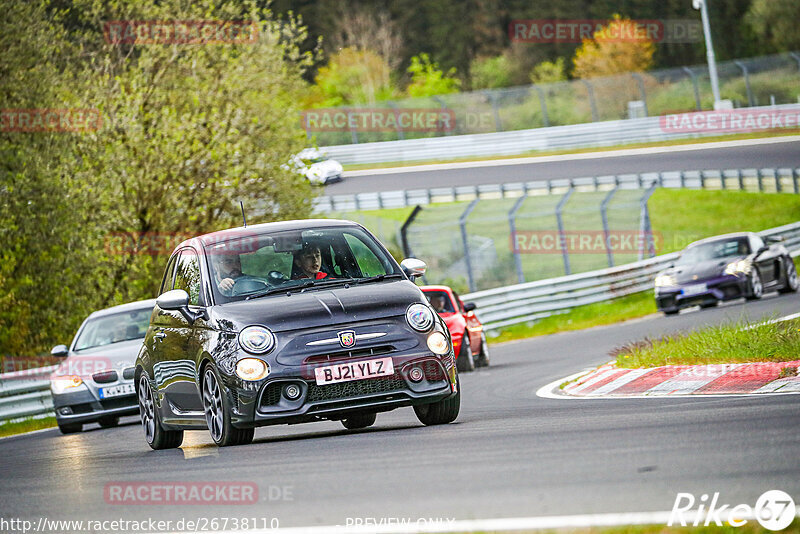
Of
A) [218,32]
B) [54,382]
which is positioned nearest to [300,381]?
[54,382]

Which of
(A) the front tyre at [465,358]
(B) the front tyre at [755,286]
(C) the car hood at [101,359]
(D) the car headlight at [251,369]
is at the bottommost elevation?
(B) the front tyre at [755,286]

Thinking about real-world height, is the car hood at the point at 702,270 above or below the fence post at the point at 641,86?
below

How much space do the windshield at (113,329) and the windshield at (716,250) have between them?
11.3 m

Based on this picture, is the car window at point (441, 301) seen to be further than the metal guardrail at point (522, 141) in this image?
No

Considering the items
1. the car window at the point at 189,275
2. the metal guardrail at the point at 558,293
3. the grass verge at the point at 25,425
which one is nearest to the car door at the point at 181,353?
the car window at the point at 189,275

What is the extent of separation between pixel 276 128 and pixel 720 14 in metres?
68.0

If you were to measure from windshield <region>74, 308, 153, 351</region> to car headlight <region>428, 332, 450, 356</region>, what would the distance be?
27.2ft

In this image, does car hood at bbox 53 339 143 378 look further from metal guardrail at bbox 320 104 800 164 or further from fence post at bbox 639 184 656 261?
metal guardrail at bbox 320 104 800 164

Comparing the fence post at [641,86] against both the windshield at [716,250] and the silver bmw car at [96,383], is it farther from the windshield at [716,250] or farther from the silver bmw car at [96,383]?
the silver bmw car at [96,383]

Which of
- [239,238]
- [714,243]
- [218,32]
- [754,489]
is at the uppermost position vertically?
[218,32]

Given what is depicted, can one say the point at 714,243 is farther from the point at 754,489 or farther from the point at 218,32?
the point at 754,489

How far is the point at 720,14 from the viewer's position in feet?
302

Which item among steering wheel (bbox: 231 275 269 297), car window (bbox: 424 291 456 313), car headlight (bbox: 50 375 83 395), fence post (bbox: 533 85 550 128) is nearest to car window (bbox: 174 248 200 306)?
steering wheel (bbox: 231 275 269 297)

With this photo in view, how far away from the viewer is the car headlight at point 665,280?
24.2 m
